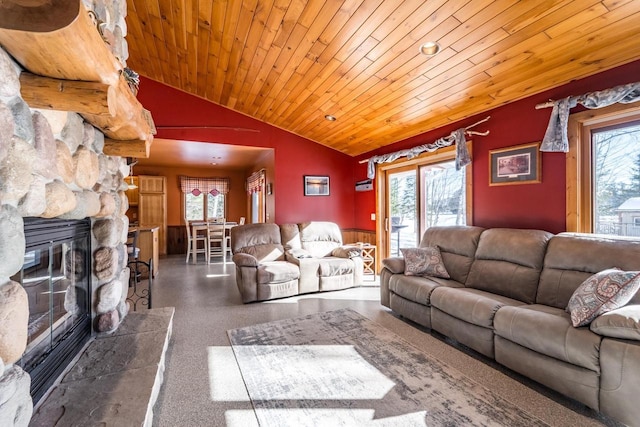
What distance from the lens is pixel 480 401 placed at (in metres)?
1.85

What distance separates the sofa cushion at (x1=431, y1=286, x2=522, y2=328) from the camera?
2.31 m

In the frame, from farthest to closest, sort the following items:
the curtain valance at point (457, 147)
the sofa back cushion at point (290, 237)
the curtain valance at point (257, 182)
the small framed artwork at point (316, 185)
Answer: the curtain valance at point (257, 182) → the small framed artwork at point (316, 185) → the sofa back cushion at point (290, 237) → the curtain valance at point (457, 147)

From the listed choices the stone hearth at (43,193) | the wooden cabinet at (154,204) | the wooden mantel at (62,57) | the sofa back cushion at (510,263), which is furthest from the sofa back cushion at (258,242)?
the wooden cabinet at (154,204)

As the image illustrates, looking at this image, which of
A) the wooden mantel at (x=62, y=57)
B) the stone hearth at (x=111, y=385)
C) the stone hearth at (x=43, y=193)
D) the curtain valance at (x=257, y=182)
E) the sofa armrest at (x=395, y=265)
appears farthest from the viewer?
the curtain valance at (x=257, y=182)

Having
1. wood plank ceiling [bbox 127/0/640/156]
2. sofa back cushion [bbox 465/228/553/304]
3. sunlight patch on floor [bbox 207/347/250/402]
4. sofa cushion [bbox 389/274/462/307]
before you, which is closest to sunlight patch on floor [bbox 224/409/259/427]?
sunlight patch on floor [bbox 207/347/250/402]

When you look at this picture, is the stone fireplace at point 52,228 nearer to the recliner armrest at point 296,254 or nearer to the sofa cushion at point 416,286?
the recliner armrest at point 296,254

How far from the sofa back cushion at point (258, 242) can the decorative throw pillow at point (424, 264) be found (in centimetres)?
200

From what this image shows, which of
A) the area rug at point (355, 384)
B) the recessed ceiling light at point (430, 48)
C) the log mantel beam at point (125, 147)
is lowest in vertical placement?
the area rug at point (355, 384)

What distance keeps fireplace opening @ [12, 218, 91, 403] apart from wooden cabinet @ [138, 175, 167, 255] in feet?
19.5

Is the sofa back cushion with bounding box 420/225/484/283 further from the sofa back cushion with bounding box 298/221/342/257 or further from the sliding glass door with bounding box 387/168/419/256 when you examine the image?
the sofa back cushion with bounding box 298/221/342/257

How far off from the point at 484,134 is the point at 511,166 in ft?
1.66

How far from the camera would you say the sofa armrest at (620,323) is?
5.22 ft

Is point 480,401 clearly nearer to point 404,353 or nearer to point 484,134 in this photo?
point 404,353

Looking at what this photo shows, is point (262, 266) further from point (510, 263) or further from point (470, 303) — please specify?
point (510, 263)
